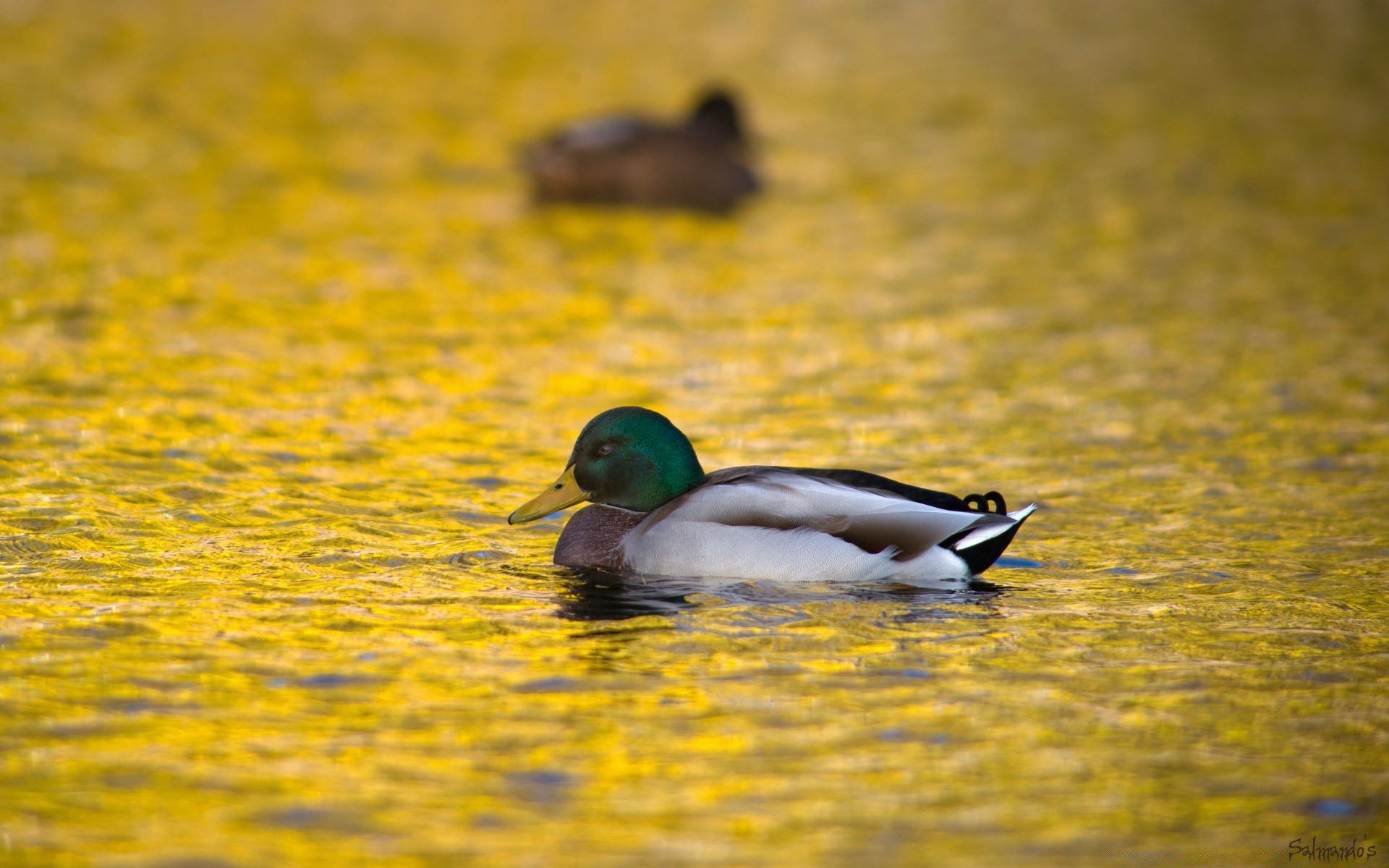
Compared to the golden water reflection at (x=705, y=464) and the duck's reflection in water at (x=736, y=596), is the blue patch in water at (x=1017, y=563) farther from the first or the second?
the duck's reflection in water at (x=736, y=596)

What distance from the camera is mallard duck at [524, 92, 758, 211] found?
17969mm

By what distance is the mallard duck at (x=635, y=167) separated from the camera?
18.0 m

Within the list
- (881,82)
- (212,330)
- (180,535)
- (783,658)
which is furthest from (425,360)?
(881,82)

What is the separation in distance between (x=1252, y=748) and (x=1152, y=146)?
53.6 ft

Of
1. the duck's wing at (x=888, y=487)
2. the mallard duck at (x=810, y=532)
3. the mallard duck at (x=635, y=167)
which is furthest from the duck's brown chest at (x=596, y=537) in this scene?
the mallard duck at (x=635, y=167)

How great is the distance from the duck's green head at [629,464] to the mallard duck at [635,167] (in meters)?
10.2

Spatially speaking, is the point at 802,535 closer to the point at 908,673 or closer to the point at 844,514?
the point at 844,514

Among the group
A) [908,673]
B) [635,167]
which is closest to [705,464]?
[908,673]

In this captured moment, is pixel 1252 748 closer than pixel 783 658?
Yes

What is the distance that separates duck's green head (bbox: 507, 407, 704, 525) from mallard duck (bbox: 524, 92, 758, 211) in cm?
1023

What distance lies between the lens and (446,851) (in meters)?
5.17

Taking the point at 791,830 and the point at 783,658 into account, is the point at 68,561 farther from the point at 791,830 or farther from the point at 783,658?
the point at 791,830

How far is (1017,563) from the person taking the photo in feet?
26.5

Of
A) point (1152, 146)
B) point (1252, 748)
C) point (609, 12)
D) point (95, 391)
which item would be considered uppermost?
point (609, 12)
